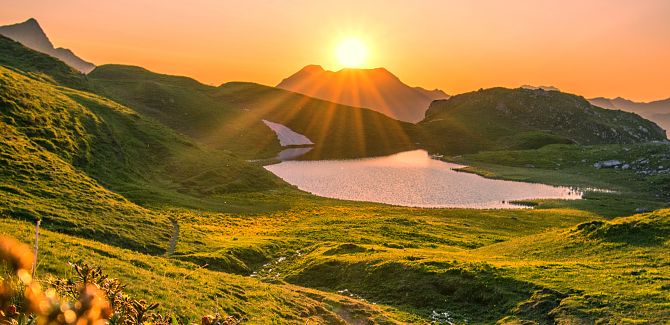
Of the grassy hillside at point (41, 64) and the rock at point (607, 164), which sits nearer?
the grassy hillside at point (41, 64)

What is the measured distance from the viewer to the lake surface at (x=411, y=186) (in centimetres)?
10975

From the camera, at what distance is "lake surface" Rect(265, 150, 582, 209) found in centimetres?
10975

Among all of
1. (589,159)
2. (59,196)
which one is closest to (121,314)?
(59,196)

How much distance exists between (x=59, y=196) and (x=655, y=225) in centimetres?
6090

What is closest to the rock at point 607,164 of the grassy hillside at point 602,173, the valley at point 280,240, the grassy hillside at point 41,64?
the grassy hillside at point 602,173

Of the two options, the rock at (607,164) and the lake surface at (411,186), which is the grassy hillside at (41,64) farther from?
the rock at (607,164)

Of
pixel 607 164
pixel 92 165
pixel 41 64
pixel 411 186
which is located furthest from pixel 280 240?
pixel 607 164

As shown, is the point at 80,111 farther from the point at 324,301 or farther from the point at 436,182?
the point at 436,182

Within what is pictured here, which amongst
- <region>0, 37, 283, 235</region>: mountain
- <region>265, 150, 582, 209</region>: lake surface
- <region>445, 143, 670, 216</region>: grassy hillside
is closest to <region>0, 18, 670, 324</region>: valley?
<region>0, 37, 283, 235</region>: mountain

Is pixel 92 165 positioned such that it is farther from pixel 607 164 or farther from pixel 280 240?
pixel 607 164

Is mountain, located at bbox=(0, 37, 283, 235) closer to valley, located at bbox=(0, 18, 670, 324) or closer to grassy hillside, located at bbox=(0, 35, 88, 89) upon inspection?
valley, located at bbox=(0, 18, 670, 324)

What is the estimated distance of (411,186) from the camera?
128 metres

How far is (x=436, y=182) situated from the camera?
135750 mm

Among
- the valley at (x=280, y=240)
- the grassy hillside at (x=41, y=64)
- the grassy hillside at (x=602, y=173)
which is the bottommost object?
the valley at (x=280, y=240)
